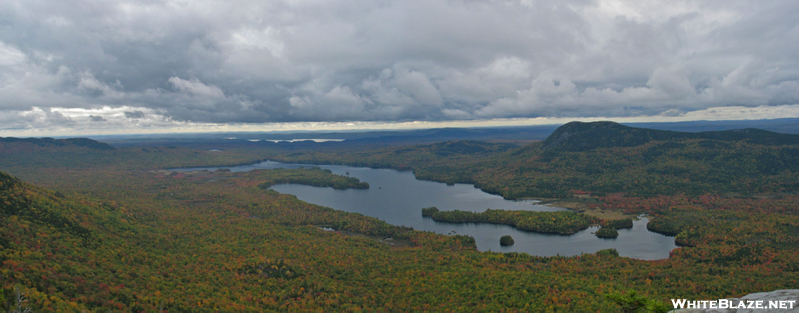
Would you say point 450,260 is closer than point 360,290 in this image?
No

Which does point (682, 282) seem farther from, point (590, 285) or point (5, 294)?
point (5, 294)

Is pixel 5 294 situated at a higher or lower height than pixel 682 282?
higher

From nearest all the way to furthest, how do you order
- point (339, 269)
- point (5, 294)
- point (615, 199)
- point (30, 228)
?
point (5, 294) < point (30, 228) < point (339, 269) < point (615, 199)

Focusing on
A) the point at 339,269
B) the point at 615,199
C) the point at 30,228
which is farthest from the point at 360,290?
the point at 615,199

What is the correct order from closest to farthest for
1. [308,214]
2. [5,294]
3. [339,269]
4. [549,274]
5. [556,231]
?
[5,294] < [549,274] < [339,269] < [556,231] < [308,214]

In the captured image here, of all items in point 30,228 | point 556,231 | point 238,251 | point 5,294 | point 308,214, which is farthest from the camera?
point 308,214

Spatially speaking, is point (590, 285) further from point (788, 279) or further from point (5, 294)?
point (5, 294)

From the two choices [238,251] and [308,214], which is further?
[308,214]

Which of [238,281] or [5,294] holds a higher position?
[5,294]

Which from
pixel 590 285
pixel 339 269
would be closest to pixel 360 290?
pixel 339 269
